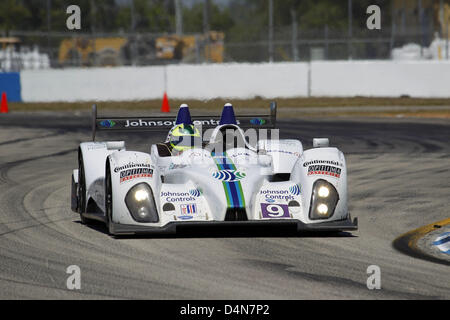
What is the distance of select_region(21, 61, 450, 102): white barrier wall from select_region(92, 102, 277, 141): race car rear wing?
21.8 metres

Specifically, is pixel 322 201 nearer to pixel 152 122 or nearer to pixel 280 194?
pixel 280 194

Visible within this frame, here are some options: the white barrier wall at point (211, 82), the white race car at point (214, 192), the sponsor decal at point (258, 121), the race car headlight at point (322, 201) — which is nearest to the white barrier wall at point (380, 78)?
the white barrier wall at point (211, 82)

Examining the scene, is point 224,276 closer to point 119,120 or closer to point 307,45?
point 119,120

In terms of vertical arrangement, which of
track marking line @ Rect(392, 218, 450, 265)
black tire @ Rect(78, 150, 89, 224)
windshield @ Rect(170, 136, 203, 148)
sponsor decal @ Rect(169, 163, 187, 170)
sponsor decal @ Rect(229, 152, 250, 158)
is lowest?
track marking line @ Rect(392, 218, 450, 265)

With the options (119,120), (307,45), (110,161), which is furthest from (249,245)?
(307,45)

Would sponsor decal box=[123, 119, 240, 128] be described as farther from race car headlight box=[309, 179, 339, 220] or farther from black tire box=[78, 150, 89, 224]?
race car headlight box=[309, 179, 339, 220]

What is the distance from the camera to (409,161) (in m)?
17.5

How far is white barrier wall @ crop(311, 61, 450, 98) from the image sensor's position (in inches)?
1340

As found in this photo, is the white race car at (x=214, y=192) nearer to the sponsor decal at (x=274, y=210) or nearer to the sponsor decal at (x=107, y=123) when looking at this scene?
the sponsor decal at (x=274, y=210)

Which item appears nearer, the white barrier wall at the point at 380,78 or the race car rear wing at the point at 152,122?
the race car rear wing at the point at 152,122

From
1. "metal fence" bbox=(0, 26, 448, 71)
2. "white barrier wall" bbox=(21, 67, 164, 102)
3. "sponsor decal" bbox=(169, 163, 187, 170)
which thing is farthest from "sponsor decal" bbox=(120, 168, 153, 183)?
"metal fence" bbox=(0, 26, 448, 71)

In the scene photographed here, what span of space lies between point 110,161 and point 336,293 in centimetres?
363

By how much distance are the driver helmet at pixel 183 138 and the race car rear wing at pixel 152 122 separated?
57cm

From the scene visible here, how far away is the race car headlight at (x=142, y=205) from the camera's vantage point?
32.6ft
